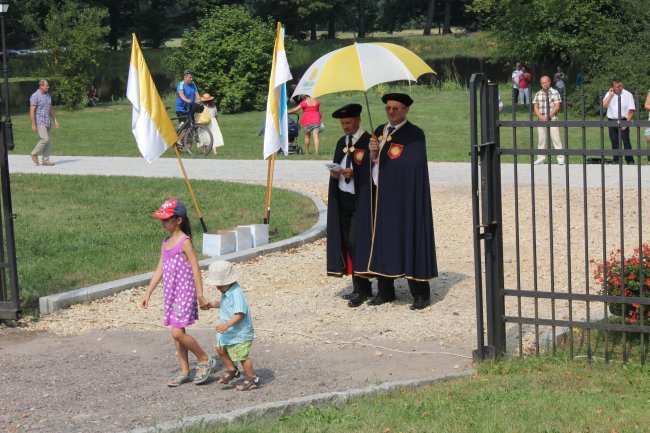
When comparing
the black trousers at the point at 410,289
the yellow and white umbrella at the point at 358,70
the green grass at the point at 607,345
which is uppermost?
the yellow and white umbrella at the point at 358,70

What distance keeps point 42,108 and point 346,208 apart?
508 inches

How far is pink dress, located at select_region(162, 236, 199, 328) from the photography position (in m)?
7.28

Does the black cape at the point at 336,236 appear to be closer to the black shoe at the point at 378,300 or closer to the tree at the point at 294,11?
the black shoe at the point at 378,300

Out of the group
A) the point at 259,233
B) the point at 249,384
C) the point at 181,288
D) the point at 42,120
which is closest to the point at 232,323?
the point at 249,384

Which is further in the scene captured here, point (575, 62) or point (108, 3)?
point (108, 3)

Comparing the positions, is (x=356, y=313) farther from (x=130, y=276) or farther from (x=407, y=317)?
(x=130, y=276)

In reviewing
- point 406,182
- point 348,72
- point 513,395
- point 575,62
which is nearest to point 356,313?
point 406,182

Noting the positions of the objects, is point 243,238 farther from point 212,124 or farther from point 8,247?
point 212,124

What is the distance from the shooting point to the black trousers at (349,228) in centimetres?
951

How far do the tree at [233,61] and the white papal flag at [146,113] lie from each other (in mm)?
26124

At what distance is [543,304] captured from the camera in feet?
30.2

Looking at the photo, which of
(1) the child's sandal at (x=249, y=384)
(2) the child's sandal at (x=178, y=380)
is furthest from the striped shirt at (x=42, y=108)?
(1) the child's sandal at (x=249, y=384)

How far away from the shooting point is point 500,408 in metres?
6.19

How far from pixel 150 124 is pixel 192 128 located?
37.5 ft
